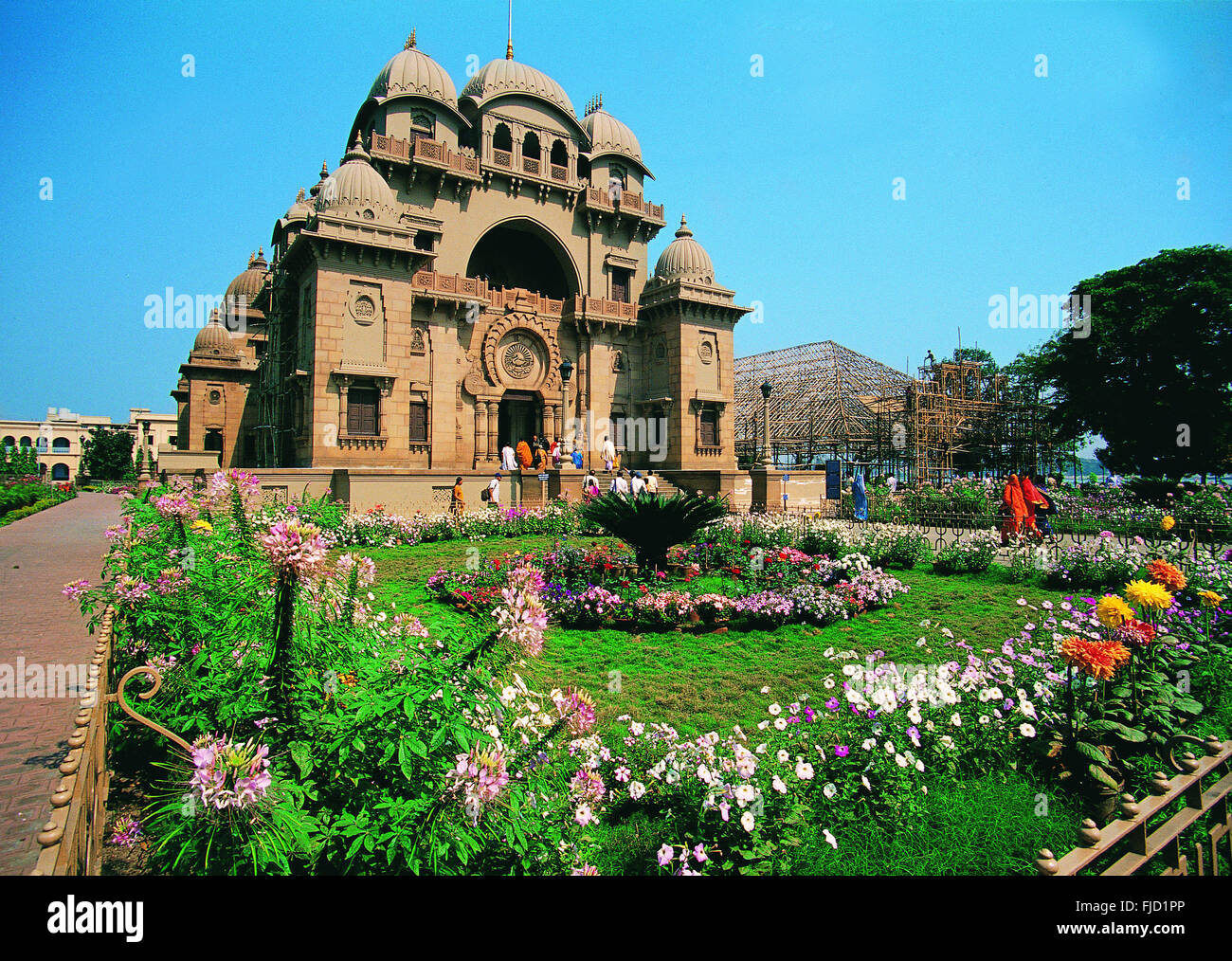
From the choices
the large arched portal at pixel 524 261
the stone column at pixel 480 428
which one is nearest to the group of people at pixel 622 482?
the stone column at pixel 480 428

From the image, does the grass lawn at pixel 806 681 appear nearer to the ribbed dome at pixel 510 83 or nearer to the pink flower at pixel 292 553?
the pink flower at pixel 292 553

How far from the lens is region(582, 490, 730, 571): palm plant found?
32.4 feet

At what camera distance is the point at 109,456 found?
212ft

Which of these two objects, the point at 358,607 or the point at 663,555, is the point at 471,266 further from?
the point at 358,607

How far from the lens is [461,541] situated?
14.2 metres

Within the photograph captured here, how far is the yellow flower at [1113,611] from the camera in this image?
3.71 meters

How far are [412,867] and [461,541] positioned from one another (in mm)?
12667

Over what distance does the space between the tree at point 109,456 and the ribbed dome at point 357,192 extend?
60.1 metres

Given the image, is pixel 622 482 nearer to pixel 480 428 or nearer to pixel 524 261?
pixel 480 428

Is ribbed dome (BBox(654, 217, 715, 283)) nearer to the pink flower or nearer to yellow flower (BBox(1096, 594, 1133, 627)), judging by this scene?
yellow flower (BBox(1096, 594, 1133, 627))

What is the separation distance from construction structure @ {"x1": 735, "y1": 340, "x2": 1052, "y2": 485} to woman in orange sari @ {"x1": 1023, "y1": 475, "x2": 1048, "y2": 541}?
17725 millimetres

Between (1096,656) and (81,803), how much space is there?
477 centimetres
